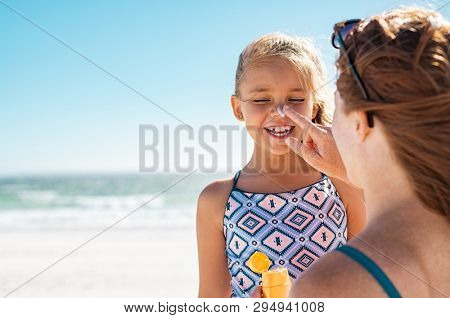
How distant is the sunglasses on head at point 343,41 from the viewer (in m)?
1.50

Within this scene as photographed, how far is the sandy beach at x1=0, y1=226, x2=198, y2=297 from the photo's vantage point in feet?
29.7

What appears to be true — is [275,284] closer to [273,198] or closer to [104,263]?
[273,198]

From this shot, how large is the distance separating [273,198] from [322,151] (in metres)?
0.46

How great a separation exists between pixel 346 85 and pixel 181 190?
788 inches

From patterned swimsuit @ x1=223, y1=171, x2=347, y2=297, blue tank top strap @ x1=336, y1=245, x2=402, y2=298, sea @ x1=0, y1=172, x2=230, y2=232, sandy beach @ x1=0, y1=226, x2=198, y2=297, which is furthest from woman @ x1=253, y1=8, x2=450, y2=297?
sea @ x1=0, y1=172, x2=230, y2=232

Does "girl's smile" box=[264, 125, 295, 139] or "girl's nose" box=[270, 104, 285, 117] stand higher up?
"girl's nose" box=[270, 104, 285, 117]

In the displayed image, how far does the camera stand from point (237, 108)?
11.3 ft

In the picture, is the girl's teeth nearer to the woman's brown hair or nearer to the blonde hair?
the blonde hair

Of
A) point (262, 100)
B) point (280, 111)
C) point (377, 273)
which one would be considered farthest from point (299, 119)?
point (377, 273)

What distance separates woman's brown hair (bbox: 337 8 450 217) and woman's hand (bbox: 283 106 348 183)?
3.77 feet

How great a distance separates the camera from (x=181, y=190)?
70.3 ft

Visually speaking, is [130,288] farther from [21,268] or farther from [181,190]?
[181,190]

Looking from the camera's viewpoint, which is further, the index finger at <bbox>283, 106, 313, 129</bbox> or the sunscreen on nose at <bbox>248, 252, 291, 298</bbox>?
the index finger at <bbox>283, 106, 313, 129</bbox>

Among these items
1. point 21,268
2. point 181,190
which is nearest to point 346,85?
→ point 21,268
